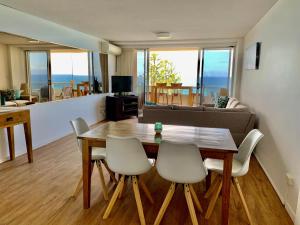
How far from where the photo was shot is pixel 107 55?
671cm

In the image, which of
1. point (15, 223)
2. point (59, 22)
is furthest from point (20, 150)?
point (59, 22)

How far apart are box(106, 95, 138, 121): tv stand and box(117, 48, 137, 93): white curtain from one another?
0.95m

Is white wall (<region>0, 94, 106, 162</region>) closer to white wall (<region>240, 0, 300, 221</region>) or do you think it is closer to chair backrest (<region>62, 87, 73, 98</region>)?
chair backrest (<region>62, 87, 73, 98</region>)

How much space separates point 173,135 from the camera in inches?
92.2

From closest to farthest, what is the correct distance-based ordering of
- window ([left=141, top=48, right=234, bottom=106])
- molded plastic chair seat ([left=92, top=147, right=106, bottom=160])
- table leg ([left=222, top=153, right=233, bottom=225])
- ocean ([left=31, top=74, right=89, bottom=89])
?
1. table leg ([left=222, top=153, right=233, bottom=225])
2. molded plastic chair seat ([left=92, top=147, right=106, bottom=160])
3. ocean ([left=31, top=74, right=89, bottom=89])
4. window ([left=141, top=48, right=234, bottom=106])

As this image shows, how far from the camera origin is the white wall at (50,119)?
3736 mm

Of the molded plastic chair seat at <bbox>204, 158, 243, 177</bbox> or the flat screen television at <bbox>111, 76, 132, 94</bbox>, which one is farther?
the flat screen television at <bbox>111, 76, 132, 94</bbox>

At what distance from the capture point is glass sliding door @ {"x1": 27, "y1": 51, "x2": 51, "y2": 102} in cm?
392

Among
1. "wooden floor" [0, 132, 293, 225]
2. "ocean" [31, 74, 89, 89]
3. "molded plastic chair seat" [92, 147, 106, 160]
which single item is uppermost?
"ocean" [31, 74, 89, 89]

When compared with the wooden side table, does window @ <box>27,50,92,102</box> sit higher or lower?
higher

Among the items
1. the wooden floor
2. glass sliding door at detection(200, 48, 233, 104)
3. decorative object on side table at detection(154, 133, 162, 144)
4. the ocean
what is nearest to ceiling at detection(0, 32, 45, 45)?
the ocean

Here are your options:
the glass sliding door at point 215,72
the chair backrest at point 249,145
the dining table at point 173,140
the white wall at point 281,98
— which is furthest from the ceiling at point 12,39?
the glass sliding door at point 215,72

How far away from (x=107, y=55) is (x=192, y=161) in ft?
18.1

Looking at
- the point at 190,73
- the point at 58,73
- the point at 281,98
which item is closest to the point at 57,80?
the point at 58,73
